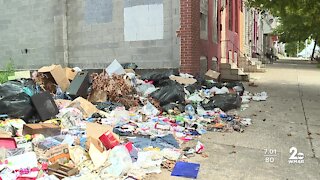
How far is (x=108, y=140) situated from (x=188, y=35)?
5.78 meters

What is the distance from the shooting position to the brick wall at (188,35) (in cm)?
966

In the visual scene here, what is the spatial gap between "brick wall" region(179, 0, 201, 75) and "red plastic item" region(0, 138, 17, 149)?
614 centimetres

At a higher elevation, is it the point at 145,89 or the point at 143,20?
the point at 143,20

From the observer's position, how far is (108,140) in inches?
179

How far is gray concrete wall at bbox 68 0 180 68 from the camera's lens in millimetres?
9992

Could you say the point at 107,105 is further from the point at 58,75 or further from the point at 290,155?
the point at 290,155

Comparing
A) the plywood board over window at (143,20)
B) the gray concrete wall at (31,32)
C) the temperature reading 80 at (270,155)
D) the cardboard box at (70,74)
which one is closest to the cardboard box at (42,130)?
the temperature reading 80 at (270,155)

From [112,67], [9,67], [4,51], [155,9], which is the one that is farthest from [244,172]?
[4,51]

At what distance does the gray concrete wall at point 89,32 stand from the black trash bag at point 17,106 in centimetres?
A: 479

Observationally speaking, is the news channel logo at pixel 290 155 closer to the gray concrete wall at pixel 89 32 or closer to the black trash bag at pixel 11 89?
the black trash bag at pixel 11 89

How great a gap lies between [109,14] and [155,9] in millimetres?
1712

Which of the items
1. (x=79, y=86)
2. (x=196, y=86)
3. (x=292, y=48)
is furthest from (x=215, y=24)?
(x=292, y=48)

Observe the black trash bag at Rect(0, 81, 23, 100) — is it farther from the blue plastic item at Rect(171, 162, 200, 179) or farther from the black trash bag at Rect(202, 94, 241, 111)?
the black trash bag at Rect(202, 94, 241, 111)

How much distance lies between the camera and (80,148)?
4.37 metres
